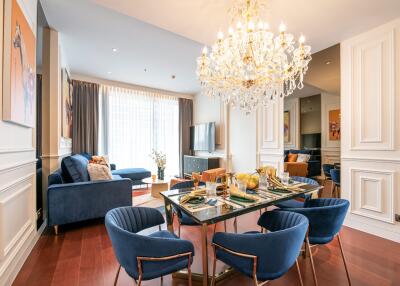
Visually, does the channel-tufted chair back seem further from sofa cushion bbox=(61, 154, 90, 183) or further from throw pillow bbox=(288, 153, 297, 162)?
throw pillow bbox=(288, 153, 297, 162)

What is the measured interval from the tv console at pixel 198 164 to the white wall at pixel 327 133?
4068mm

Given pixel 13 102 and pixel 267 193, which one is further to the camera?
pixel 267 193

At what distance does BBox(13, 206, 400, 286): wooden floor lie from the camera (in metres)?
1.69

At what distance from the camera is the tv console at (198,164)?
553 centimetres

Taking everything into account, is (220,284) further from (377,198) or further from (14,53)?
(14,53)

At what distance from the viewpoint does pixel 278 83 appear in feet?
8.03

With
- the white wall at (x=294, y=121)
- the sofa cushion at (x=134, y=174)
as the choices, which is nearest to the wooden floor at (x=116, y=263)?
the sofa cushion at (x=134, y=174)

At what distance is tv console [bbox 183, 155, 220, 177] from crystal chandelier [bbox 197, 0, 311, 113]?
10.3ft

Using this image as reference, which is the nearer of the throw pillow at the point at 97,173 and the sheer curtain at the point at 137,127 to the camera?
the throw pillow at the point at 97,173

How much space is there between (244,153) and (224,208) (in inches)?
134

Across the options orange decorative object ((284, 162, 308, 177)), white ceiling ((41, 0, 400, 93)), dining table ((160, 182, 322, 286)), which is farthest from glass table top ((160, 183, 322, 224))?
orange decorative object ((284, 162, 308, 177))

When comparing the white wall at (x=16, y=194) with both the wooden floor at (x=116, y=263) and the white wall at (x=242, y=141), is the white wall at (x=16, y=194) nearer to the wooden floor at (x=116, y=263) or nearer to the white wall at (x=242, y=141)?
the wooden floor at (x=116, y=263)

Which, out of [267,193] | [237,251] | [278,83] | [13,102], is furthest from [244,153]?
[13,102]

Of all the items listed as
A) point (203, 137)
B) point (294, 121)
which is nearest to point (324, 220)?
point (203, 137)
